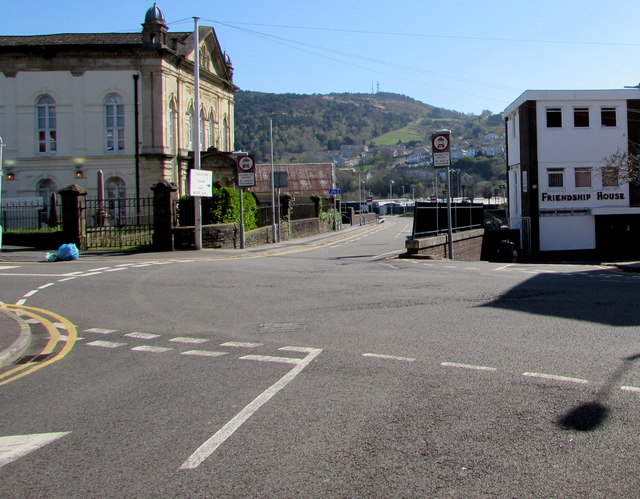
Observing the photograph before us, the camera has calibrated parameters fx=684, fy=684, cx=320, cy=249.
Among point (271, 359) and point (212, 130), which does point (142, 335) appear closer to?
point (271, 359)

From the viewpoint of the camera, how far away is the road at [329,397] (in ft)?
14.8

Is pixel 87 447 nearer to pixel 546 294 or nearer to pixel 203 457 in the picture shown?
pixel 203 457

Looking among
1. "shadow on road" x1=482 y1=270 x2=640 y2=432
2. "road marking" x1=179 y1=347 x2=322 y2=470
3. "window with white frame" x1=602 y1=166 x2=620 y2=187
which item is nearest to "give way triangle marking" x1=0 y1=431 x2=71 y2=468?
"road marking" x1=179 y1=347 x2=322 y2=470

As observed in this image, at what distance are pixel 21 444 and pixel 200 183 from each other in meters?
21.1

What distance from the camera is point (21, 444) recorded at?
5.41 meters

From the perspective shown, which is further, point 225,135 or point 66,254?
point 225,135

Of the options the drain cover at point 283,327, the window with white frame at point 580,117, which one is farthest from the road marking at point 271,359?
the window with white frame at point 580,117

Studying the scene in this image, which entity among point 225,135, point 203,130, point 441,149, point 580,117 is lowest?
point 441,149

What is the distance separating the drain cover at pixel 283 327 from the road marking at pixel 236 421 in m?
2.08

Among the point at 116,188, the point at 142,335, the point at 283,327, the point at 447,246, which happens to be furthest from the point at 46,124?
the point at 283,327

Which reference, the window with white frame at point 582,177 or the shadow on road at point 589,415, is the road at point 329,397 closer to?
the shadow on road at point 589,415

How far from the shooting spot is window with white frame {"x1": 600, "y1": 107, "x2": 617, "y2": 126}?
134ft

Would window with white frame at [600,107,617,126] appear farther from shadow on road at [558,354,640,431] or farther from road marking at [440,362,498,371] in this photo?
shadow on road at [558,354,640,431]

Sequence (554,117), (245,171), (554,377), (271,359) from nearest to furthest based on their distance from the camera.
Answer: (554,377), (271,359), (245,171), (554,117)
